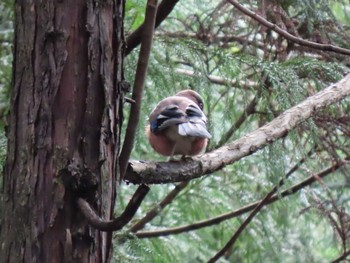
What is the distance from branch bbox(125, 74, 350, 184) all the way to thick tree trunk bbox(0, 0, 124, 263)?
0.33 metres

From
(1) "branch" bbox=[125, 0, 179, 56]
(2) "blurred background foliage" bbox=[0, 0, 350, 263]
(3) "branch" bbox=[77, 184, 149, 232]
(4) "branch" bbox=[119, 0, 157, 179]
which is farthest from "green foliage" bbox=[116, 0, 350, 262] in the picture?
(3) "branch" bbox=[77, 184, 149, 232]

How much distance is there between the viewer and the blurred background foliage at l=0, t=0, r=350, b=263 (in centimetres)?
271

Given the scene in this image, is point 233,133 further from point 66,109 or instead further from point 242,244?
point 66,109

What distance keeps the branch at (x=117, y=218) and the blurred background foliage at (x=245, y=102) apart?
81cm

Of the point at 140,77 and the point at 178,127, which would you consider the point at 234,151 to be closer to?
the point at 178,127

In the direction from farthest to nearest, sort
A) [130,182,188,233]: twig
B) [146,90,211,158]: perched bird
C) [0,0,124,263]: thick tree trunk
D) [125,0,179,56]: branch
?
1. [130,182,188,233]: twig
2. [146,90,211,158]: perched bird
3. [125,0,179,56]: branch
4. [0,0,124,263]: thick tree trunk

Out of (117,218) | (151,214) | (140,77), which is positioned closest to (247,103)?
(151,214)

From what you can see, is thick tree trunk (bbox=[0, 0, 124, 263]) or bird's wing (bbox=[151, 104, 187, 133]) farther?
bird's wing (bbox=[151, 104, 187, 133])

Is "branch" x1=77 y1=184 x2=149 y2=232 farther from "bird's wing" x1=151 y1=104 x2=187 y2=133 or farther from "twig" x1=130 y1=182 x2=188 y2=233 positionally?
"twig" x1=130 y1=182 x2=188 y2=233

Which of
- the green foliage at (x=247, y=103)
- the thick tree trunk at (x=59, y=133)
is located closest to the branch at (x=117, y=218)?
the thick tree trunk at (x=59, y=133)

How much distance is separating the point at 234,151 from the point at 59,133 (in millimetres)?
781

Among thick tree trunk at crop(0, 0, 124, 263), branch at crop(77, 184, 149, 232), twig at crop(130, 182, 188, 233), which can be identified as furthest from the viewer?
twig at crop(130, 182, 188, 233)

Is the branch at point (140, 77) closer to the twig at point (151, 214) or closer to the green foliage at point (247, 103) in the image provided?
the green foliage at point (247, 103)

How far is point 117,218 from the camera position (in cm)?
136
